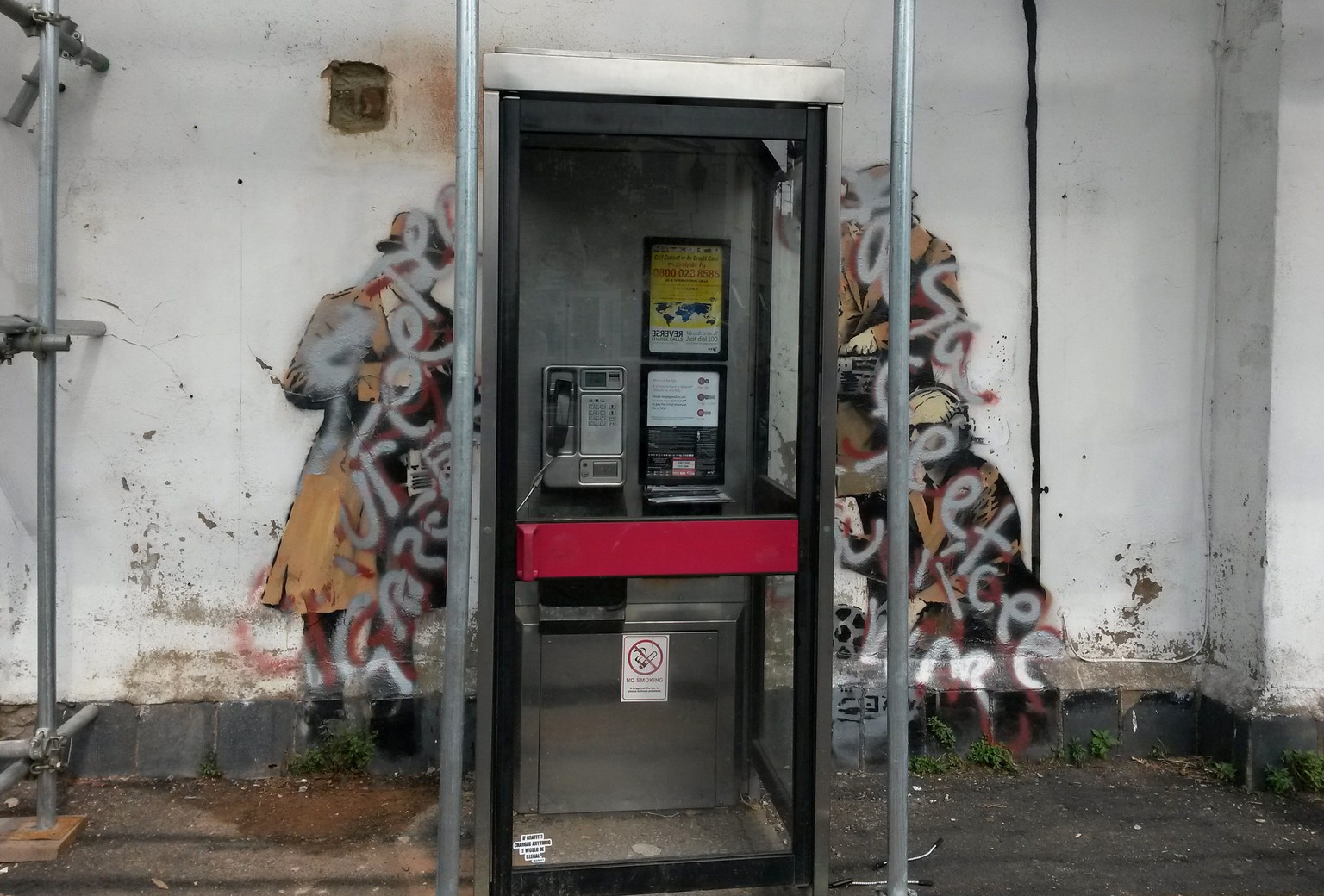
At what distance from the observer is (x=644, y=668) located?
10.4ft

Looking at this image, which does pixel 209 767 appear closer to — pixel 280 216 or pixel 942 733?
pixel 280 216

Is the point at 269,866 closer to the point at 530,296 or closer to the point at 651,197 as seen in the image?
the point at 530,296

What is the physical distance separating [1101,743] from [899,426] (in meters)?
2.14

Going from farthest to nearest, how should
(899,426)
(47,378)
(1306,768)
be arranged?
(1306,768) → (47,378) → (899,426)

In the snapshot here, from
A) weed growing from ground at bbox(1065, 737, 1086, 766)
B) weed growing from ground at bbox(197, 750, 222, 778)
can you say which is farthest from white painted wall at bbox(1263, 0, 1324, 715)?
weed growing from ground at bbox(197, 750, 222, 778)

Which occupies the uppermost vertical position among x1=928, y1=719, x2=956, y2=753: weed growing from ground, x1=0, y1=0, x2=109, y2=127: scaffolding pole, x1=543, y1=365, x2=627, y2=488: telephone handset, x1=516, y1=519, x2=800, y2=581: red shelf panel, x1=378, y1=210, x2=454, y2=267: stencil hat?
x1=0, y1=0, x2=109, y2=127: scaffolding pole

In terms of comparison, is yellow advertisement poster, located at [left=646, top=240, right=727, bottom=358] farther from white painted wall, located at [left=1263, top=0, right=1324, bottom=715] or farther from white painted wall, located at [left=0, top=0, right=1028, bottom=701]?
white painted wall, located at [left=1263, top=0, right=1324, bottom=715]

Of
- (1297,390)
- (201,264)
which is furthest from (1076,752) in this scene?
(201,264)

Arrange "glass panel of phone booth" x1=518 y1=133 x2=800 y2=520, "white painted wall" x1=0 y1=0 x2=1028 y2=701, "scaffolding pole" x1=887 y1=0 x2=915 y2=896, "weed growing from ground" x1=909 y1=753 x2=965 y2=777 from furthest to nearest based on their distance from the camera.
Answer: "weed growing from ground" x1=909 y1=753 x2=965 y2=777 → "white painted wall" x1=0 y1=0 x2=1028 y2=701 → "glass panel of phone booth" x1=518 y1=133 x2=800 y2=520 → "scaffolding pole" x1=887 y1=0 x2=915 y2=896

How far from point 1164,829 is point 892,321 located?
2.12 m

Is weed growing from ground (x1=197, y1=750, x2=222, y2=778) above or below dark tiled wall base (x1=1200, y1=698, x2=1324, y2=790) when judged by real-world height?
below

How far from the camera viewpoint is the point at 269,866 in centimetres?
308

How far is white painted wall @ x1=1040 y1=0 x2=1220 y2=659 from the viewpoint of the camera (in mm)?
3832

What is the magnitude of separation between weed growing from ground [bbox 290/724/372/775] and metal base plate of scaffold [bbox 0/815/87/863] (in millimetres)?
662
